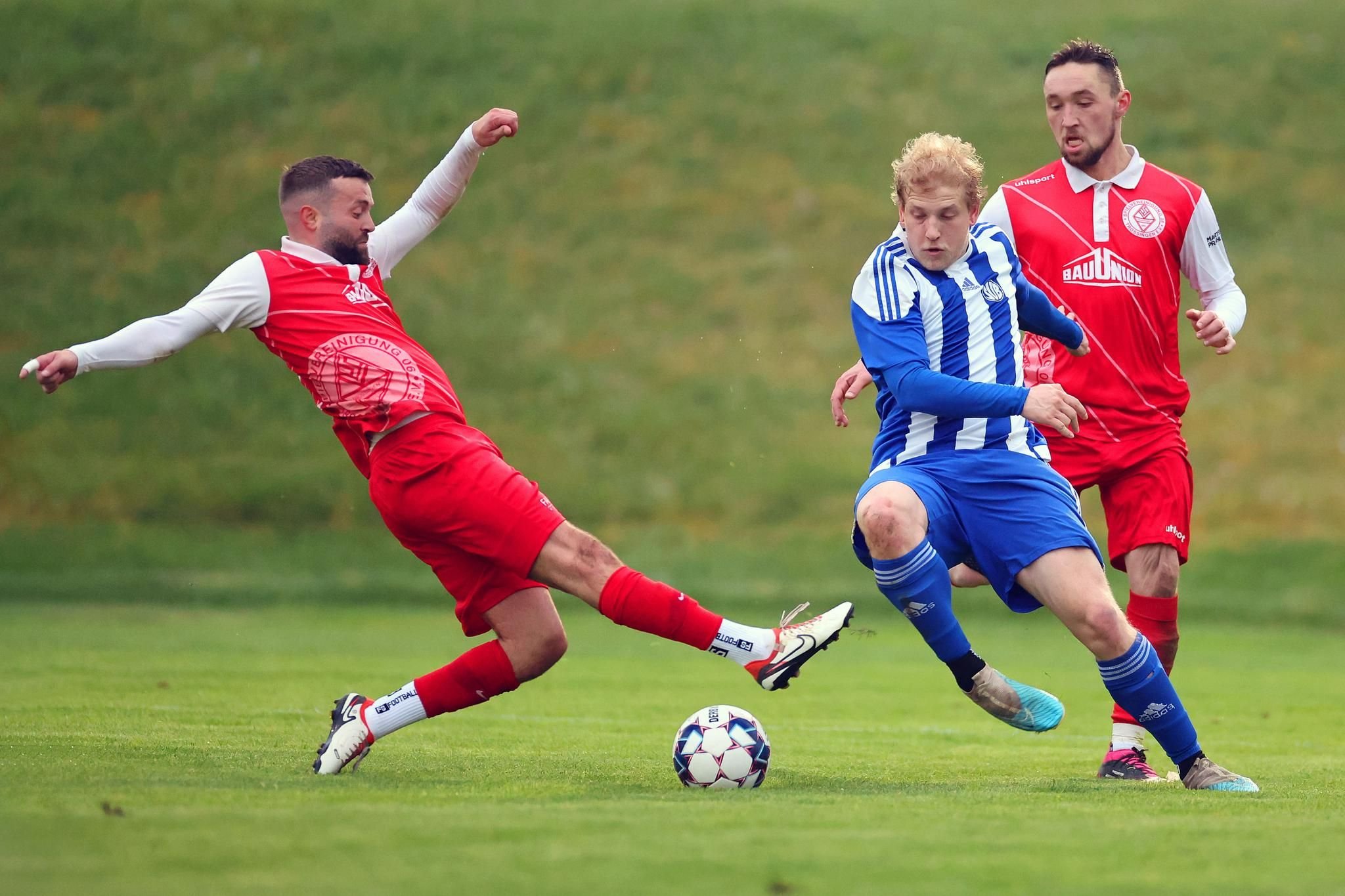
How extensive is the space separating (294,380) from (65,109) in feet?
18.5

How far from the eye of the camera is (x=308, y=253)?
607 centimetres

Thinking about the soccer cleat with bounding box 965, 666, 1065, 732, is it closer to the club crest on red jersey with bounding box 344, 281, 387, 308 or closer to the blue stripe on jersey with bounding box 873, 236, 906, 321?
the blue stripe on jersey with bounding box 873, 236, 906, 321

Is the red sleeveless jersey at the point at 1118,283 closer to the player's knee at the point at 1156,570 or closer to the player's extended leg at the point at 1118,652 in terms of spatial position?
the player's knee at the point at 1156,570

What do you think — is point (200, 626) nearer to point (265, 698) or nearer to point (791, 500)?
point (265, 698)

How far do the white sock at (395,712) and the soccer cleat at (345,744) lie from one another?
31 millimetres

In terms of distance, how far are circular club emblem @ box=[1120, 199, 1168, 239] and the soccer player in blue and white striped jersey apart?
110 centimetres

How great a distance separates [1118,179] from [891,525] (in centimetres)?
223

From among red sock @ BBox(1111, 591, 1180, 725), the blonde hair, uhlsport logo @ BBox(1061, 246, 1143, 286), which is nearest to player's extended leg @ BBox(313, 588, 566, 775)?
the blonde hair

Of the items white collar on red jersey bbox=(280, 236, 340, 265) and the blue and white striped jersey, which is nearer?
the blue and white striped jersey

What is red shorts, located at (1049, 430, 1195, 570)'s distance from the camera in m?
6.56

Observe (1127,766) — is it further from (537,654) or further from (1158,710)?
(537,654)

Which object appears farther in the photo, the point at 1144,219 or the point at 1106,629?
the point at 1144,219

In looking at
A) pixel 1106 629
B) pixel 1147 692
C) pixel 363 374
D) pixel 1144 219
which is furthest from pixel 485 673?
pixel 1144 219

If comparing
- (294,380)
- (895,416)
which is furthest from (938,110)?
(895,416)
